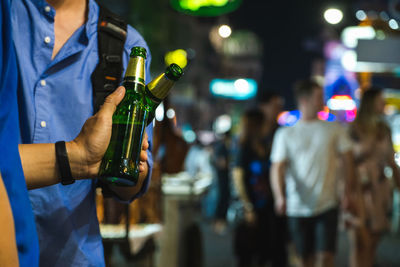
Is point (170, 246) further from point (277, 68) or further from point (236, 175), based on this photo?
point (277, 68)

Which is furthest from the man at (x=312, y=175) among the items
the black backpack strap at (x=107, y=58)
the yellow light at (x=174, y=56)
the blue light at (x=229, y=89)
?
the blue light at (x=229, y=89)

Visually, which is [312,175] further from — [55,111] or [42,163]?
[42,163]

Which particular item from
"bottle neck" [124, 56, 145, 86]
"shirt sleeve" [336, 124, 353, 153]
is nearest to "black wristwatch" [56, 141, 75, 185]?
"bottle neck" [124, 56, 145, 86]

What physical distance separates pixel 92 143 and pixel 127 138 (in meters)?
0.11

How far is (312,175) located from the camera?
5469 millimetres

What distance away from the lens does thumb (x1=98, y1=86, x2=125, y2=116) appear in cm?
144

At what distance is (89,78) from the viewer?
1.87 meters

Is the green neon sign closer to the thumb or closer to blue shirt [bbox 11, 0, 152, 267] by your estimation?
blue shirt [bbox 11, 0, 152, 267]

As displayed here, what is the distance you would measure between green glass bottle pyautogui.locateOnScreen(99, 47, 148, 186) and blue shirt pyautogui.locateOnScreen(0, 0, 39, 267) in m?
0.41

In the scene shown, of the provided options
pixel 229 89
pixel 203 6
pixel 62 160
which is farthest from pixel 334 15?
pixel 62 160

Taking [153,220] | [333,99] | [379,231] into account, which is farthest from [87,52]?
[333,99]

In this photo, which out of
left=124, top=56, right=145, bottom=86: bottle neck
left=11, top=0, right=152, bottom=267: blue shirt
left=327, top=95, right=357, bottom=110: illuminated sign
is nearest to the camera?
left=124, top=56, right=145, bottom=86: bottle neck

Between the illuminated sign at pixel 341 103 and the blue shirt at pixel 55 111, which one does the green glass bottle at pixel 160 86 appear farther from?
the illuminated sign at pixel 341 103

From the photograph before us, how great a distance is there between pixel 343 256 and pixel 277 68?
97.1 ft
